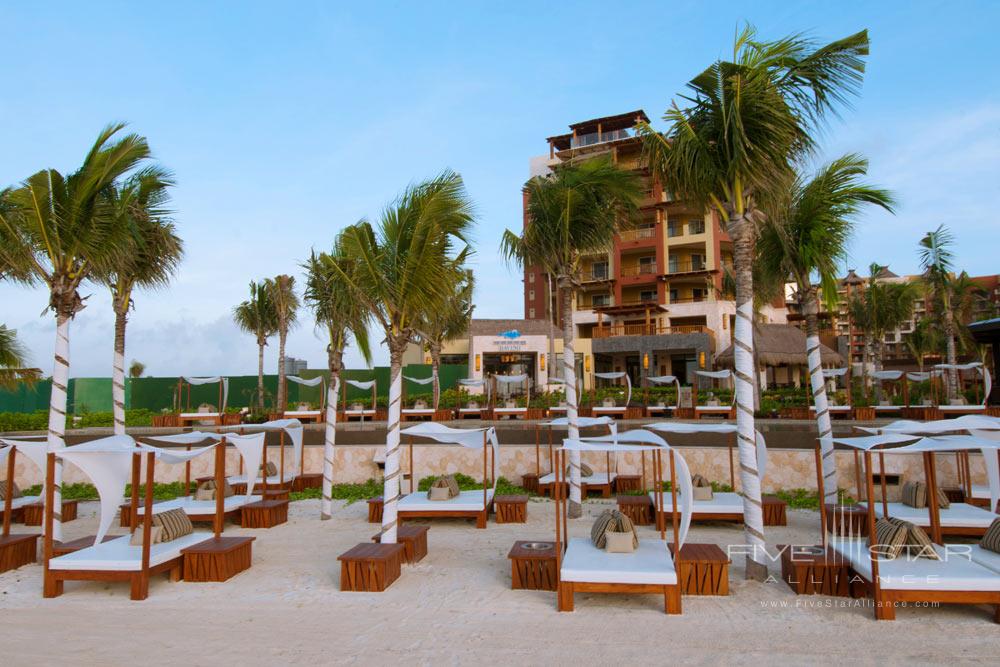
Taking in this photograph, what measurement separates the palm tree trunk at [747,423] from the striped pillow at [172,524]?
7.56 meters

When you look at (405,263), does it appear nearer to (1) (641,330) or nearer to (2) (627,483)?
(2) (627,483)

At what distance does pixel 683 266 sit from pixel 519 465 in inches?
1062

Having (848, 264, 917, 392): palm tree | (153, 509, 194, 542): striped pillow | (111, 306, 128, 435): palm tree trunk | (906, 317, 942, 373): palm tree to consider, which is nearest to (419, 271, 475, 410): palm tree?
(111, 306, 128, 435): palm tree trunk

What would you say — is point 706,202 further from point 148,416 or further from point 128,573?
point 148,416

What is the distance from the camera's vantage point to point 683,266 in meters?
38.5

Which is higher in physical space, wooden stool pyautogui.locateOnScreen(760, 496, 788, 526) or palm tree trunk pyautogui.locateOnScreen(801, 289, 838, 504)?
palm tree trunk pyautogui.locateOnScreen(801, 289, 838, 504)

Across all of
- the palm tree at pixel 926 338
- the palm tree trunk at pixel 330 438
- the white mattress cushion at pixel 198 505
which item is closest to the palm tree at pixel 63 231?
the white mattress cushion at pixel 198 505

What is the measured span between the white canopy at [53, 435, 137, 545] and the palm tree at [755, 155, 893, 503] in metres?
10.3

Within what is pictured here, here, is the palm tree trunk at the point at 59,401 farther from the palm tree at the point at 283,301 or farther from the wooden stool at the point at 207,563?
the palm tree at the point at 283,301

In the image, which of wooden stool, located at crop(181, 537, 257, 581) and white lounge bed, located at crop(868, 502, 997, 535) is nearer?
wooden stool, located at crop(181, 537, 257, 581)

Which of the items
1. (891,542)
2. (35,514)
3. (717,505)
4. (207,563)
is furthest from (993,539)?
(35,514)

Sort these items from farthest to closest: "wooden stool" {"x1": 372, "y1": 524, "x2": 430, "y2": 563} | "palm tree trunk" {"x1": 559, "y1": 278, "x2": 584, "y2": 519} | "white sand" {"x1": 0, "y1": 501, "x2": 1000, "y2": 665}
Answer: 1. "palm tree trunk" {"x1": 559, "y1": 278, "x2": 584, "y2": 519}
2. "wooden stool" {"x1": 372, "y1": 524, "x2": 430, "y2": 563}
3. "white sand" {"x1": 0, "y1": 501, "x2": 1000, "y2": 665}

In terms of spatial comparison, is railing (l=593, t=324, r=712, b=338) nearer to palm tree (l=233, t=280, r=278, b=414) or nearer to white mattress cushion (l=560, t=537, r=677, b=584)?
palm tree (l=233, t=280, r=278, b=414)

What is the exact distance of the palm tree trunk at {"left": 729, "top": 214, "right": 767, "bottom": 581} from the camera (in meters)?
7.45
